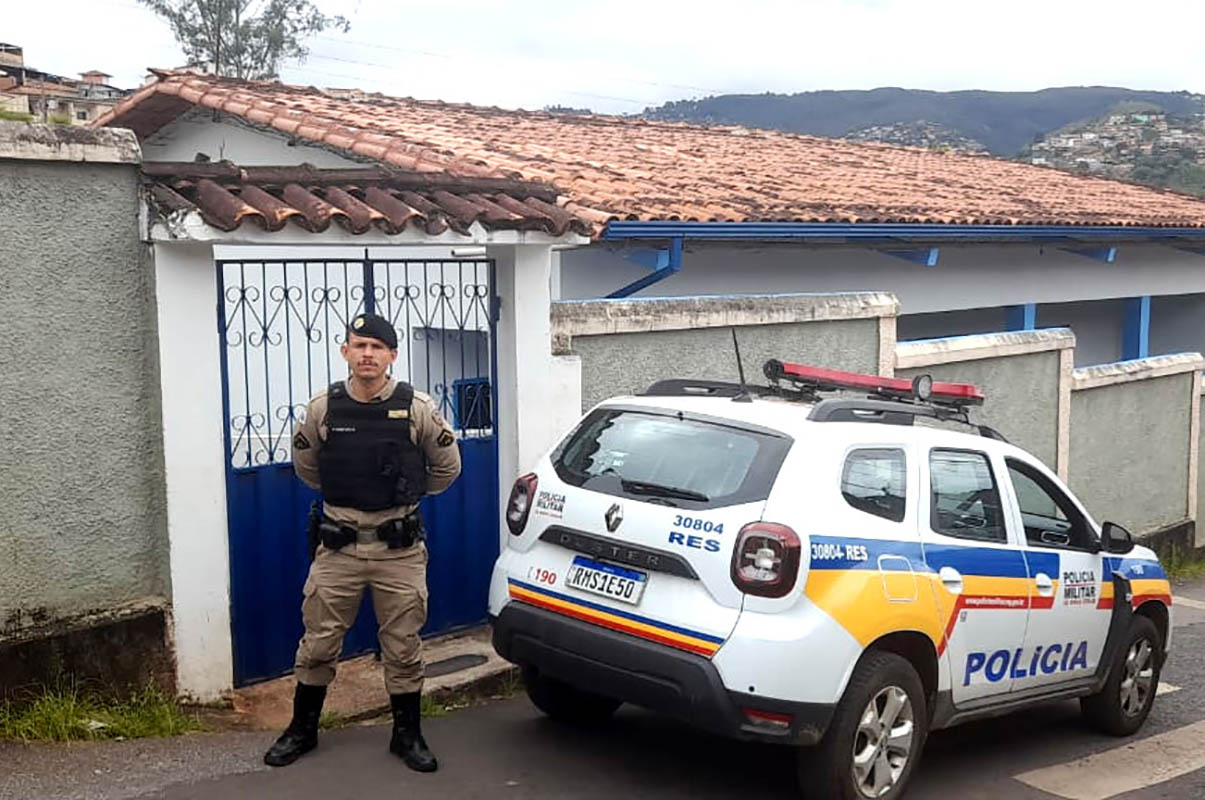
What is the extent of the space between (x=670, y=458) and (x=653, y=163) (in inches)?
266

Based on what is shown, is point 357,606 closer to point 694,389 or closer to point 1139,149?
point 694,389

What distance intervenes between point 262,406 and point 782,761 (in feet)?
9.78

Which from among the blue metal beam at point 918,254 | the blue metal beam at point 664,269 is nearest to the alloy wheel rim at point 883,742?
the blue metal beam at point 664,269

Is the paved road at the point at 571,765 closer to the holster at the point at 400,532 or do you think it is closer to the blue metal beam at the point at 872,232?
the holster at the point at 400,532

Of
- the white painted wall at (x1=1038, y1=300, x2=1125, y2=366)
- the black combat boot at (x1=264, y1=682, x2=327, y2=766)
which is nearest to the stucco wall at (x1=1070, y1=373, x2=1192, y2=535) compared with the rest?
the white painted wall at (x1=1038, y1=300, x2=1125, y2=366)

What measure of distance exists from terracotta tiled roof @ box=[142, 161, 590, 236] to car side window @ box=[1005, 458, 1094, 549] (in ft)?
8.68

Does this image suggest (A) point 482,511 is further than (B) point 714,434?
Yes

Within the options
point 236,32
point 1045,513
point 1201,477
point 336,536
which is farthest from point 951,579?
point 236,32

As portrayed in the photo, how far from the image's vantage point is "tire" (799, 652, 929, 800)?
15.0ft

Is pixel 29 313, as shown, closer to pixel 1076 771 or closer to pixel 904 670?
pixel 904 670

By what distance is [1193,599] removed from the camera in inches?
434

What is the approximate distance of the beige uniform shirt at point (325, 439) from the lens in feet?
16.0

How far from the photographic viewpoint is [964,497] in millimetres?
5328

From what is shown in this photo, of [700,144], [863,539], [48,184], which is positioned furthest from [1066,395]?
[48,184]
